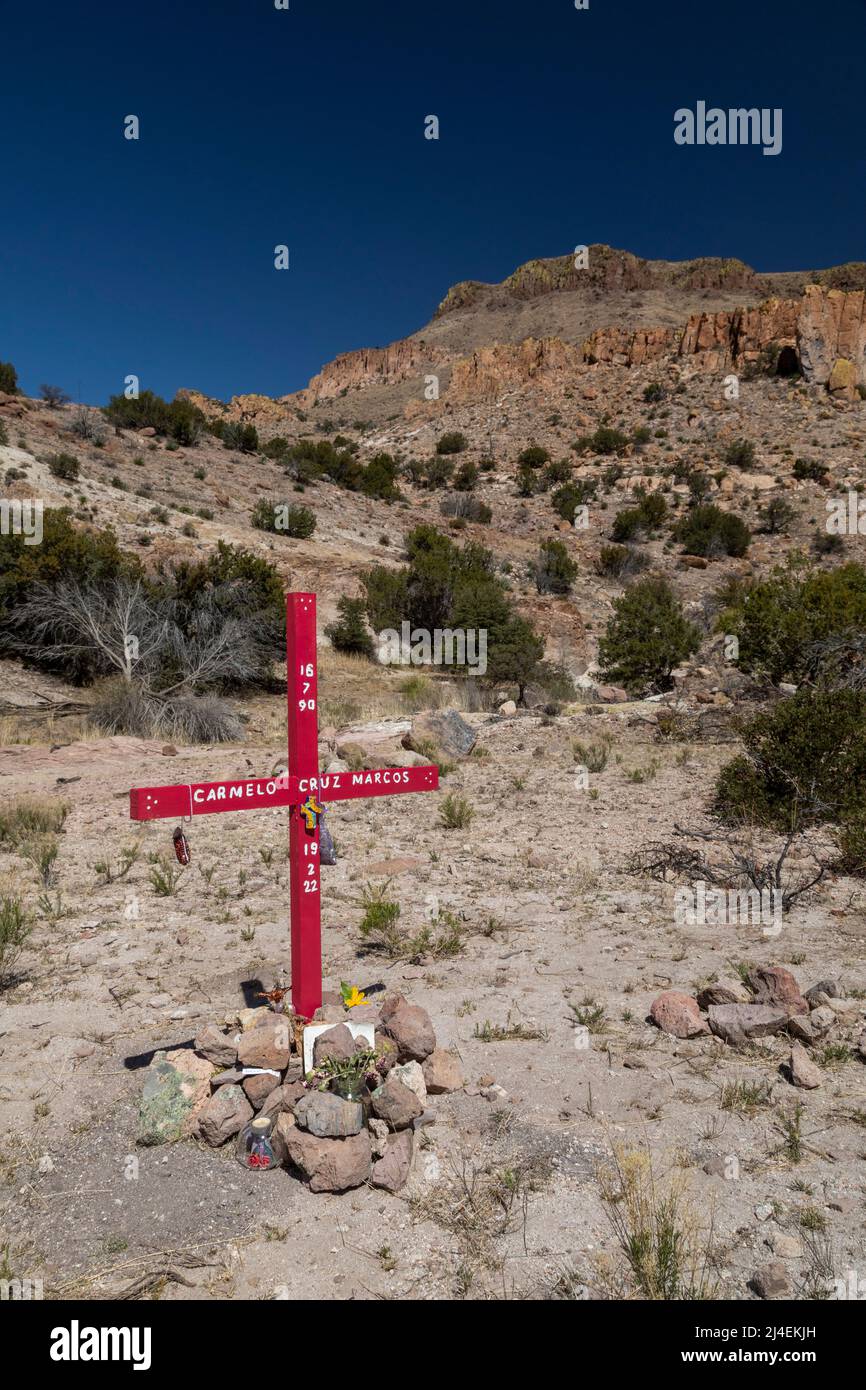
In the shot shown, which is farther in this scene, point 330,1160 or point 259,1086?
point 259,1086

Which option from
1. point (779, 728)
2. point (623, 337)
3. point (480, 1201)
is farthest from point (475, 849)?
point (623, 337)

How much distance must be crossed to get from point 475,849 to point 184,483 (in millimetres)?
25214

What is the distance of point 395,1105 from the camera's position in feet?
10.3

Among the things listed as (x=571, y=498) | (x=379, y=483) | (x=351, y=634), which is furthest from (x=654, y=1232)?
(x=571, y=498)

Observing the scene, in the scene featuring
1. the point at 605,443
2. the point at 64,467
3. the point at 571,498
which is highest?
the point at 605,443

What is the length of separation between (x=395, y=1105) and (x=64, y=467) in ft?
81.5

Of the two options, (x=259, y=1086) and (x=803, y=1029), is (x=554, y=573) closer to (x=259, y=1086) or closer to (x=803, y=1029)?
(x=803, y=1029)

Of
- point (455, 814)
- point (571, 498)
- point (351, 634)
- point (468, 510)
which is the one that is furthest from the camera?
point (571, 498)

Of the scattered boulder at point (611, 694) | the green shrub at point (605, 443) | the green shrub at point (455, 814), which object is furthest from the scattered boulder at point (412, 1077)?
the green shrub at point (605, 443)

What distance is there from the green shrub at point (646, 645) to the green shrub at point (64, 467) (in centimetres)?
1713

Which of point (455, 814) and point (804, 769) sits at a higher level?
point (804, 769)

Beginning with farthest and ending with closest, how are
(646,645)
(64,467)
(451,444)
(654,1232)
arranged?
(451,444)
(64,467)
(646,645)
(654,1232)

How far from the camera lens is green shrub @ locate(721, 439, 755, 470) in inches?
1615

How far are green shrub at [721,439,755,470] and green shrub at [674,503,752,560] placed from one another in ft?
29.2
